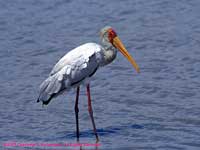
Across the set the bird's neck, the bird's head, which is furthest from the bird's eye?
the bird's neck

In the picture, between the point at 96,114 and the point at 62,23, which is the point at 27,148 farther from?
the point at 62,23

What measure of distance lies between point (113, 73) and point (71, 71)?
106 inches

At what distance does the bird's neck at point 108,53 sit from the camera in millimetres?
11344

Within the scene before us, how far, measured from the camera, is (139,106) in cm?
1186

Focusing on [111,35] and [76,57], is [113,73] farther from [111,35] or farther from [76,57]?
[76,57]

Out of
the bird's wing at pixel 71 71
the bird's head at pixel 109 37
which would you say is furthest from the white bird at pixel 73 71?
the bird's head at pixel 109 37

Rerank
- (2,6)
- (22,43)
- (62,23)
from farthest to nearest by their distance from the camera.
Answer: (2,6) < (62,23) < (22,43)

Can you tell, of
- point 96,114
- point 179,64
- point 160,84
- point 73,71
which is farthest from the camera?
point 179,64

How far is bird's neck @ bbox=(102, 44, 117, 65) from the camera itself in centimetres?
1134

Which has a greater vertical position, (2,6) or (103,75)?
(2,6)

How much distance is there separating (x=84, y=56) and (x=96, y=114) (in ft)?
3.62

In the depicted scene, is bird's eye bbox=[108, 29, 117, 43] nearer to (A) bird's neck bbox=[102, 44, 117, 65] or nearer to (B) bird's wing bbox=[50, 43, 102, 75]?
(A) bird's neck bbox=[102, 44, 117, 65]

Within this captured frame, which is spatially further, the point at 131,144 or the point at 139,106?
the point at 139,106

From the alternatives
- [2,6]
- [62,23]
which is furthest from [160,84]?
[2,6]
